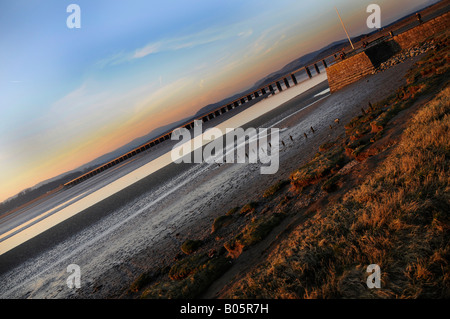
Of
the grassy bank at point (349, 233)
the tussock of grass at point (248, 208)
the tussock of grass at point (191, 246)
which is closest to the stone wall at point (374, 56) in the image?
the grassy bank at point (349, 233)

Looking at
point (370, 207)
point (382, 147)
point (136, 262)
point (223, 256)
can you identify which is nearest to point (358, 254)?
point (370, 207)

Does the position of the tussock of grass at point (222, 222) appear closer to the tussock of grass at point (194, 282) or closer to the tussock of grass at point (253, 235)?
the tussock of grass at point (253, 235)

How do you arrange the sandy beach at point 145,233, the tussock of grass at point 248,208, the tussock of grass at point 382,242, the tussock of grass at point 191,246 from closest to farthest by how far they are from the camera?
the tussock of grass at point 382,242, the tussock of grass at point 191,246, the tussock of grass at point 248,208, the sandy beach at point 145,233

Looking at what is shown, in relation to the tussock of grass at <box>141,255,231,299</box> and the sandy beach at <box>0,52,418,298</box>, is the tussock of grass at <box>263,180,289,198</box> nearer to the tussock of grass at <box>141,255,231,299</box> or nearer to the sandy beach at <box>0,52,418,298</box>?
the sandy beach at <box>0,52,418,298</box>

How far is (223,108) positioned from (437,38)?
9313cm

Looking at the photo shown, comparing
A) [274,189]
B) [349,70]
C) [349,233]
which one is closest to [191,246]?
[274,189]

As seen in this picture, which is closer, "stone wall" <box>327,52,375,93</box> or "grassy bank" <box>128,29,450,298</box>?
"grassy bank" <box>128,29,450,298</box>

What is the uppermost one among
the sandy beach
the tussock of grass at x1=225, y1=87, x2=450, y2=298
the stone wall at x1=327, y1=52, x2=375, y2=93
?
the stone wall at x1=327, y1=52, x2=375, y2=93

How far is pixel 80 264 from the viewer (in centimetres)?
1348

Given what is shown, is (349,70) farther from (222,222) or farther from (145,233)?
(145,233)

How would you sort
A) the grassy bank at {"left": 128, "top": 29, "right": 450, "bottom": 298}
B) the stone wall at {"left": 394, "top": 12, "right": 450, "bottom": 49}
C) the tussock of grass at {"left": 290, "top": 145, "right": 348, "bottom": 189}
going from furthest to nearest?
1. the stone wall at {"left": 394, "top": 12, "right": 450, "bottom": 49}
2. the tussock of grass at {"left": 290, "top": 145, "right": 348, "bottom": 189}
3. the grassy bank at {"left": 128, "top": 29, "right": 450, "bottom": 298}

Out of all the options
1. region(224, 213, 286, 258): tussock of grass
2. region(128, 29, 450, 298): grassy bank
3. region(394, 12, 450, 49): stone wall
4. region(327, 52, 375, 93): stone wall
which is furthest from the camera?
region(327, 52, 375, 93): stone wall

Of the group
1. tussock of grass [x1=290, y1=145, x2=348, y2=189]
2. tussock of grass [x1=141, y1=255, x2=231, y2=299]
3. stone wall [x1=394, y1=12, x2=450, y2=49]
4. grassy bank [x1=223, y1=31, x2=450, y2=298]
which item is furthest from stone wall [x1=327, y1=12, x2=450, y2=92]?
tussock of grass [x1=141, y1=255, x2=231, y2=299]

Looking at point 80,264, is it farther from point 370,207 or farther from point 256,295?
point 370,207
